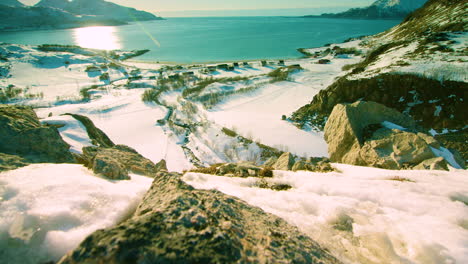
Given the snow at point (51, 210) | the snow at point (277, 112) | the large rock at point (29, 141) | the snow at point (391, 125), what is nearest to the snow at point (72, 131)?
the large rock at point (29, 141)

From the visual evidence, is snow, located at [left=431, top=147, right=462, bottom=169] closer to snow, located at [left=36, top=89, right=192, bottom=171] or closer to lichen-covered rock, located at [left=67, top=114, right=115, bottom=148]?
snow, located at [left=36, top=89, right=192, bottom=171]

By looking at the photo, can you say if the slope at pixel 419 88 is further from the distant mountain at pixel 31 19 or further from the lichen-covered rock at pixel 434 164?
the distant mountain at pixel 31 19

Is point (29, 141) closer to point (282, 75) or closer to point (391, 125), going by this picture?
point (391, 125)

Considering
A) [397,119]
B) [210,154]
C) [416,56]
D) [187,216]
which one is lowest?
[210,154]

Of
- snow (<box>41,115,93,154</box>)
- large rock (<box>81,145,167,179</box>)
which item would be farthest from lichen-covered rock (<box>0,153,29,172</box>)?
snow (<box>41,115,93,154</box>)

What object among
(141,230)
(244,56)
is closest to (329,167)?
(141,230)

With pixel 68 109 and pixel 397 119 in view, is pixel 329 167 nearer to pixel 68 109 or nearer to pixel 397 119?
pixel 397 119

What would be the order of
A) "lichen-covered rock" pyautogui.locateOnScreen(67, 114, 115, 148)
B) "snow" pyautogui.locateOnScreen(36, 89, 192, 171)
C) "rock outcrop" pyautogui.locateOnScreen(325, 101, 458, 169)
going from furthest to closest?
"snow" pyautogui.locateOnScreen(36, 89, 192, 171), "lichen-covered rock" pyautogui.locateOnScreen(67, 114, 115, 148), "rock outcrop" pyautogui.locateOnScreen(325, 101, 458, 169)
